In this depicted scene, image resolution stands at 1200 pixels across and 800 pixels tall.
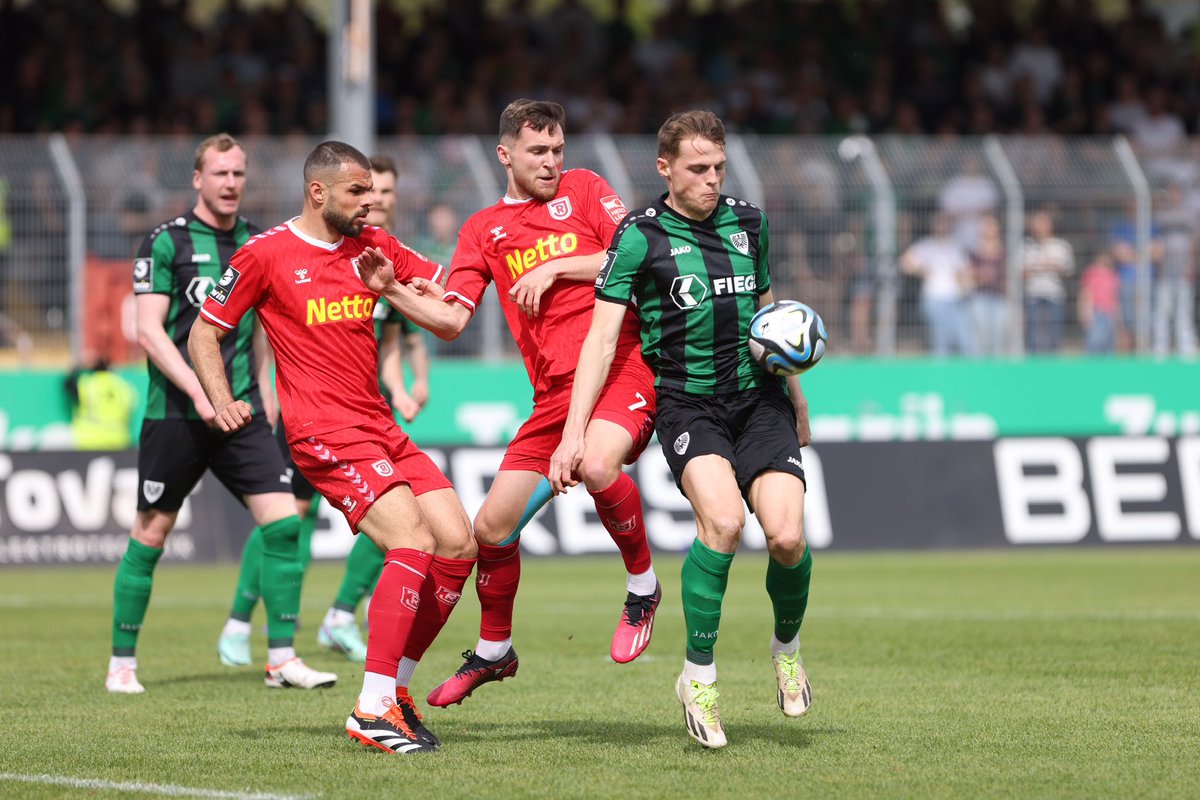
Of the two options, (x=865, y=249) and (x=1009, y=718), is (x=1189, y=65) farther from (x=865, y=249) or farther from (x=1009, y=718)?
(x=1009, y=718)

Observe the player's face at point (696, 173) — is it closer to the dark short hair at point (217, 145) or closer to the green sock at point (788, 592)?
the green sock at point (788, 592)

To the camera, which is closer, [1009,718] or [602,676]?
[1009,718]

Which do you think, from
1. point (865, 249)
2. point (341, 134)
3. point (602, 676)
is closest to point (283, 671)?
point (602, 676)

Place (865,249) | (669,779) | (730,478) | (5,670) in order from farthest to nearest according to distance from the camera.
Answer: (865,249), (5,670), (730,478), (669,779)

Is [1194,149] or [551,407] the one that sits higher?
[1194,149]

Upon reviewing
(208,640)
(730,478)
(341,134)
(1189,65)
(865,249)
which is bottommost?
(208,640)

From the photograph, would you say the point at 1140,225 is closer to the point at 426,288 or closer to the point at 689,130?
the point at 689,130

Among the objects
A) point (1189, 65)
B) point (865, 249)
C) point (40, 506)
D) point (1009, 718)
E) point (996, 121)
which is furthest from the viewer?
point (1189, 65)

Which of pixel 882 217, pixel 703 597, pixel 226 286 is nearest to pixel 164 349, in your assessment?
pixel 226 286

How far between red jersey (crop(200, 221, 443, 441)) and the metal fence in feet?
34.5

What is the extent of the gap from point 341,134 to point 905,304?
251 inches

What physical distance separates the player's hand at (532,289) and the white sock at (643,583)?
1268 mm

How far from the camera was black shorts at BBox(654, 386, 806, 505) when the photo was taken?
7027 millimetres

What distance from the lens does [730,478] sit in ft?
22.9
